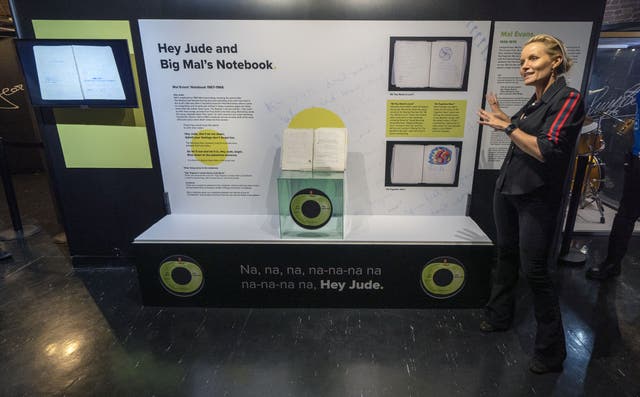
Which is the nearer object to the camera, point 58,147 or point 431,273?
point 431,273

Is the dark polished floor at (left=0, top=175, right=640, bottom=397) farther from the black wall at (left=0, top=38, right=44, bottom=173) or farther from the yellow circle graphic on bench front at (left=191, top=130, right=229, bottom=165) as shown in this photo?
the black wall at (left=0, top=38, right=44, bottom=173)

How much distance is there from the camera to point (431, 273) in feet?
8.00

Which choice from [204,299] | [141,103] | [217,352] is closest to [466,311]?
[217,352]

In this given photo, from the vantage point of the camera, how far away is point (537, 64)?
1.68 metres

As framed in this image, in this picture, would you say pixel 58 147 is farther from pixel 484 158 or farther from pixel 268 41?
pixel 484 158

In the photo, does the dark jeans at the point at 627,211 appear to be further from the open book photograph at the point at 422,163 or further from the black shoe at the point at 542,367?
the black shoe at the point at 542,367

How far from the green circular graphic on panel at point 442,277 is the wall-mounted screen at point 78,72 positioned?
2318 millimetres

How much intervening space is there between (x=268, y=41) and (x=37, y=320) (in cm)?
241

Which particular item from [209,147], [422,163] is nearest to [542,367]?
[422,163]

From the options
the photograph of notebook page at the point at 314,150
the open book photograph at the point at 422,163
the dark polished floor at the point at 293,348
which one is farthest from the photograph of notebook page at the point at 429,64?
the dark polished floor at the point at 293,348

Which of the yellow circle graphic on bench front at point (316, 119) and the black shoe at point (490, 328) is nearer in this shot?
the black shoe at point (490, 328)

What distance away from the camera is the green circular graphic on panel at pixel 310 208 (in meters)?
2.48
